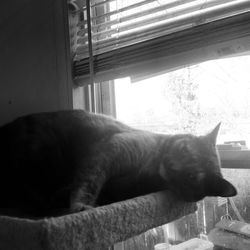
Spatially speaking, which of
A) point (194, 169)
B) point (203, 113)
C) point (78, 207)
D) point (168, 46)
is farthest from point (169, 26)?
point (78, 207)

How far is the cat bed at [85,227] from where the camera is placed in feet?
1.73

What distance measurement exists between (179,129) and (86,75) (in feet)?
1.39

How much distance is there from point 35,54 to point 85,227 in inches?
40.0

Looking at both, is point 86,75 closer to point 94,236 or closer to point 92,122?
point 92,122

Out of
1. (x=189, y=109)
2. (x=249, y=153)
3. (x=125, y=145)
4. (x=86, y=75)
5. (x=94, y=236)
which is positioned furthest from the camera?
(x=86, y=75)

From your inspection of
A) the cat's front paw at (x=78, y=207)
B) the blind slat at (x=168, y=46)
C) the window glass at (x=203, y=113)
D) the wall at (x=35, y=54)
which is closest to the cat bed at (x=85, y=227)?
the cat's front paw at (x=78, y=207)

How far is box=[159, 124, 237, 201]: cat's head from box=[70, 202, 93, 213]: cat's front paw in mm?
258

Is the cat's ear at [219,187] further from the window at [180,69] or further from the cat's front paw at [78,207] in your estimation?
the cat's front paw at [78,207]

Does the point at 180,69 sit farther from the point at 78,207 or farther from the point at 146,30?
the point at 78,207

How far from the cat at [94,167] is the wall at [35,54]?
0.39 metres

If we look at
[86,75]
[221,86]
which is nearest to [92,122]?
[86,75]

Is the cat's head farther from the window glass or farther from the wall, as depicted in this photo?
the wall

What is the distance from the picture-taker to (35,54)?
1435 millimetres

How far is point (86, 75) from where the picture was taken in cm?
137
